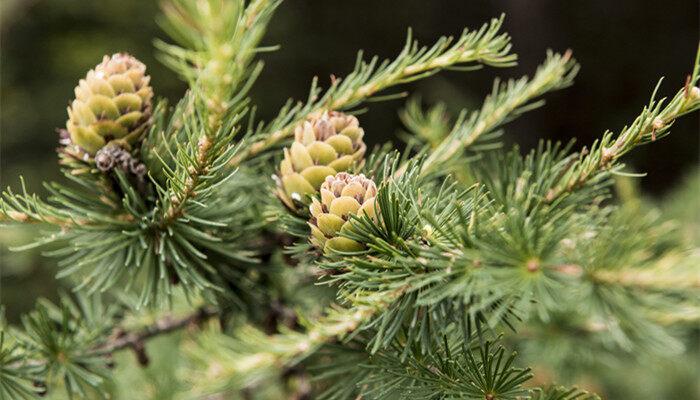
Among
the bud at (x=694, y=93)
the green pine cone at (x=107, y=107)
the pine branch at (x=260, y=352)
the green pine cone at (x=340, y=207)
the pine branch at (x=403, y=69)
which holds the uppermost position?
the pine branch at (x=403, y=69)

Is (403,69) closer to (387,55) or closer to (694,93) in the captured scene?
(694,93)

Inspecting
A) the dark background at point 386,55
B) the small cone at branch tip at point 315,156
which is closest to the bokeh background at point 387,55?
the dark background at point 386,55

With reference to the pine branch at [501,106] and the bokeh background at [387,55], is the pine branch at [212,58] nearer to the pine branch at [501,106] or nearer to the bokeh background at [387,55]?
the pine branch at [501,106]

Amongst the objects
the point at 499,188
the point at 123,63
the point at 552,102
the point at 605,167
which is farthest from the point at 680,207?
the point at 552,102

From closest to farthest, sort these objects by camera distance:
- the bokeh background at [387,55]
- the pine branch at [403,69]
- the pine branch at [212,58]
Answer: the pine branch at [212,58], the pine branch at [403,69], the bokeh background at [387,55]

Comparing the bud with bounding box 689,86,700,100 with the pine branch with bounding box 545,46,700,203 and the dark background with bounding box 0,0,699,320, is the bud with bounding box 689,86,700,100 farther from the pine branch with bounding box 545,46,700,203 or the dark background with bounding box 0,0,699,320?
the dark background with bounding box 0,0,699,320

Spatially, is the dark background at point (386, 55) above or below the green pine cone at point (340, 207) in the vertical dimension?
above

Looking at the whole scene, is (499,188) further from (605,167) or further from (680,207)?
(680,207)
